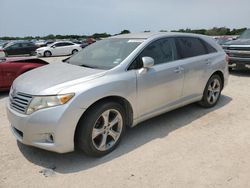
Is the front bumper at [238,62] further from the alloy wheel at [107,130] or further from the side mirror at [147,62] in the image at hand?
the alloy wheel at [107,130]

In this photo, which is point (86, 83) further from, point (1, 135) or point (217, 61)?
point (217, 61)

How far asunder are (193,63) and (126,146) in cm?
202

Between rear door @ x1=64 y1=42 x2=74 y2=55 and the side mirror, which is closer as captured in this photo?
the side mirror

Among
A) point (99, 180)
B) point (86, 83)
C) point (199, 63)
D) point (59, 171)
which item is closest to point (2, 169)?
point (59, 171)

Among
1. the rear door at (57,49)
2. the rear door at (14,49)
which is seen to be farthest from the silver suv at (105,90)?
the rear door at (14,49)

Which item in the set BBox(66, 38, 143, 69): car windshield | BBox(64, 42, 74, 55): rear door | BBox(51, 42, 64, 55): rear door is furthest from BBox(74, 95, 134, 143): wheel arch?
BBox(64, 42, 74, 55): rear door

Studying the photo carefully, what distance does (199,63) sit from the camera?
482cm

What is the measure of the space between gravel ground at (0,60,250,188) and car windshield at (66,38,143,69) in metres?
1.22

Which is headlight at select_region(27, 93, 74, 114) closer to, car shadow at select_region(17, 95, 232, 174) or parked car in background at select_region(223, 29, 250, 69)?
car shadow at select_region(17, 95, 232, 174)

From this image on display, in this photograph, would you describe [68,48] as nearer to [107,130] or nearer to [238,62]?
[238,62]

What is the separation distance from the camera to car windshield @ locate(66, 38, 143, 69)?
150 inches

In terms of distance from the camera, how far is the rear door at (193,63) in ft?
14.9

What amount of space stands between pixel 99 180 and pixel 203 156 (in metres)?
1.44

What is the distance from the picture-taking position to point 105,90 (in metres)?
3.30
